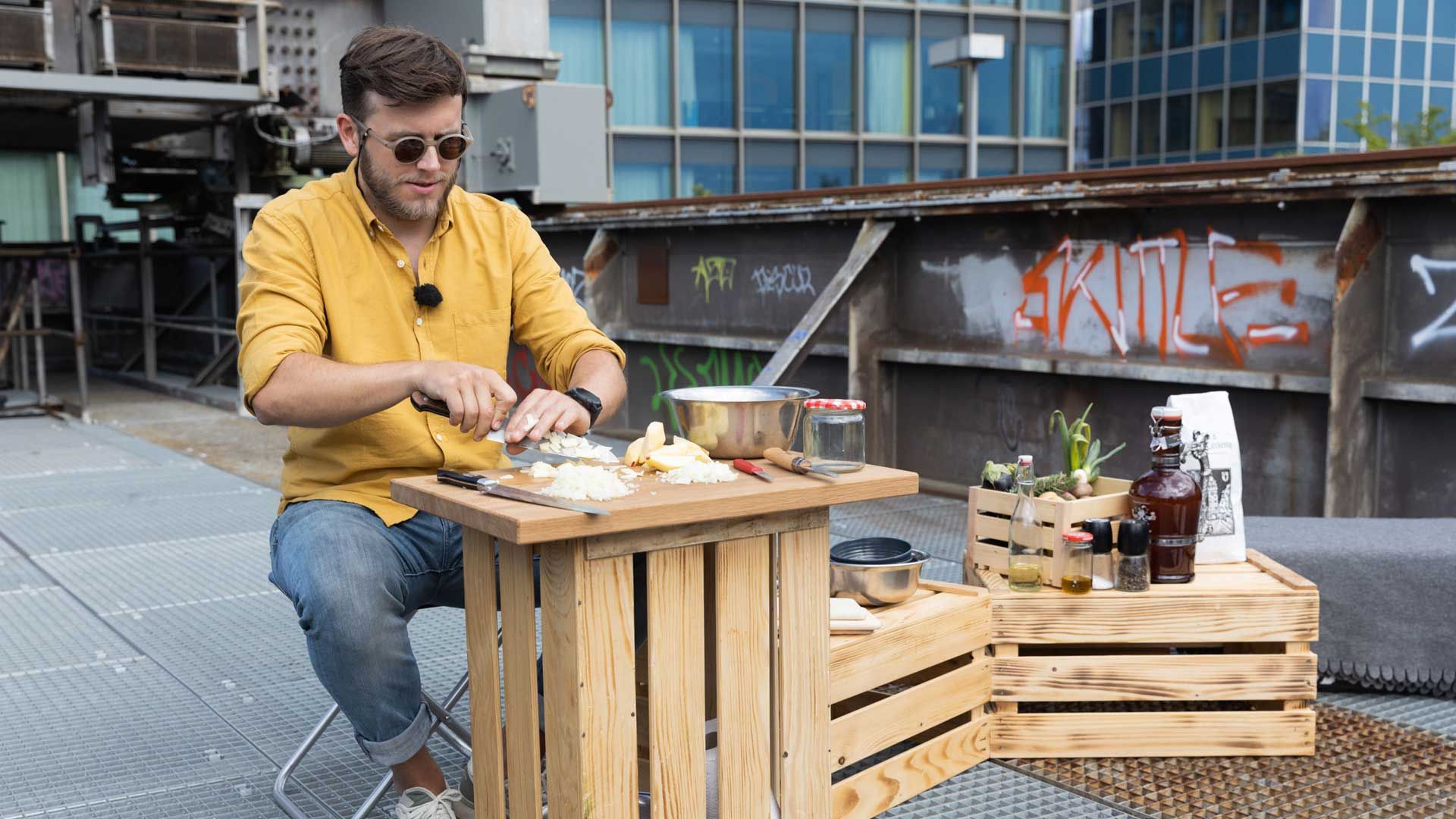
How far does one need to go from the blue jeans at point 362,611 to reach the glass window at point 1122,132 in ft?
111

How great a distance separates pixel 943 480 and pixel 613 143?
19063mm

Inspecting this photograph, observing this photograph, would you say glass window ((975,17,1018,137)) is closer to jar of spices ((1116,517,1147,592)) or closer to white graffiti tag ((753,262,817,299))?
white graffiti tag ((753,262,817,299))

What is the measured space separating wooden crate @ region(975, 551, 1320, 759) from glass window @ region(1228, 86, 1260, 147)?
30.6m

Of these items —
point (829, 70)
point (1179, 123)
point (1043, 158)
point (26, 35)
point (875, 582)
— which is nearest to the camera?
point (875, 582)

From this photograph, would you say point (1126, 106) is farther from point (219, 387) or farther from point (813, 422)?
point (813, 422)

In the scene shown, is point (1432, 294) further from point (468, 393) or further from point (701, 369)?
point (701, 369)

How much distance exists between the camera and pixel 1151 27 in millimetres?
33719

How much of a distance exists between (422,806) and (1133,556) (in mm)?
2031

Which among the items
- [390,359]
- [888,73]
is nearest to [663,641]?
[390,359]

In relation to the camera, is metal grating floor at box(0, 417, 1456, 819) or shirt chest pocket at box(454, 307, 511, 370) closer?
shirt chest pocket at box(454, 307, 511, 370)

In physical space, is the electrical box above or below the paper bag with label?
above

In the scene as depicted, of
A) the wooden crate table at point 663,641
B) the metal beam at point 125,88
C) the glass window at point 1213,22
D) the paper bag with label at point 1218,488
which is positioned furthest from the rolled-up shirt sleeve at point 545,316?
the glass window at point 1213,22

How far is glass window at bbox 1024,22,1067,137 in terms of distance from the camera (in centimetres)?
2931

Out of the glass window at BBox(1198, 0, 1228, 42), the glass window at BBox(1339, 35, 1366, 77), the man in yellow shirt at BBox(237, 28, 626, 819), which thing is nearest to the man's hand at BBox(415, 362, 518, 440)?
the man in yellow shirt at BBox(237, 28, 626, 819)
